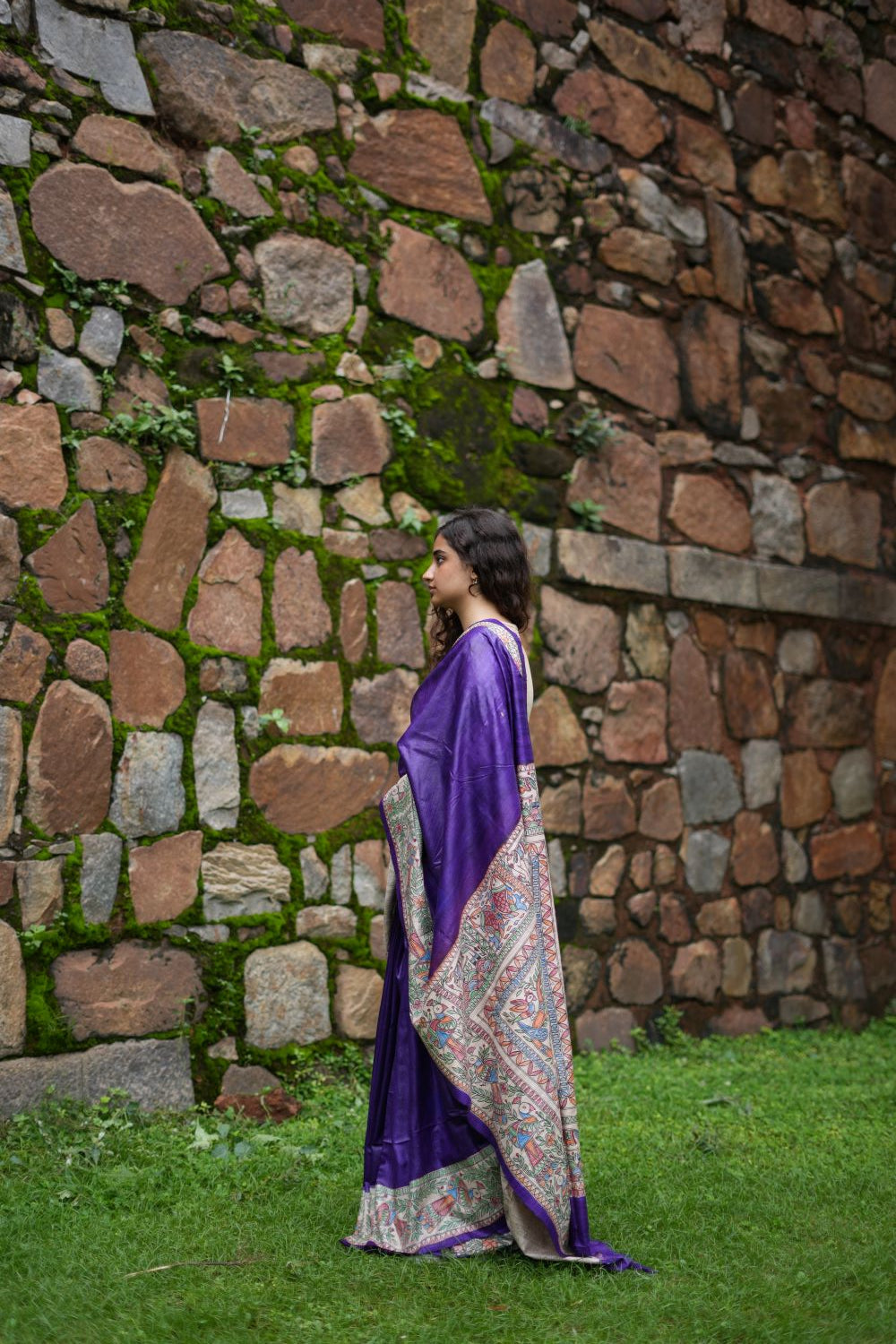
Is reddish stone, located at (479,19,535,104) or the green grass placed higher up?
reddish stone, located at (479,19,535,104)

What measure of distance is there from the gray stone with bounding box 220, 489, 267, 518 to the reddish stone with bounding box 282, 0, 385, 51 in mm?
1590

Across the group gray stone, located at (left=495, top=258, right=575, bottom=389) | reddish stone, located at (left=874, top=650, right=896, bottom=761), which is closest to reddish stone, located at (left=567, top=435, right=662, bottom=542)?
gray stone, located at (left=495, top=258, right=575, bottom=389)

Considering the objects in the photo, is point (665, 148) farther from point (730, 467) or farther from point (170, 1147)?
point (170, 1147)

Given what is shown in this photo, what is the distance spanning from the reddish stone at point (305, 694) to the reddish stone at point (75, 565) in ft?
1.92

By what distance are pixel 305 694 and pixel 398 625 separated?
0.44 m

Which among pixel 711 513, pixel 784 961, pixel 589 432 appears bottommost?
pixel 784 961

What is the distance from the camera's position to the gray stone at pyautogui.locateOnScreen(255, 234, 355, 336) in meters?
4.02

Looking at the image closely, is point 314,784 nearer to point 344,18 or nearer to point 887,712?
point 344,18

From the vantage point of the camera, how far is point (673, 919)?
494 cm

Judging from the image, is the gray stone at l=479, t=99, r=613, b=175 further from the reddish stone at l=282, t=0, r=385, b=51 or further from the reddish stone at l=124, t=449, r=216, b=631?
the reddish stone at l=124, t=449, r=216, b=631

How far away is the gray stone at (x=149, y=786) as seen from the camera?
11.8 feet

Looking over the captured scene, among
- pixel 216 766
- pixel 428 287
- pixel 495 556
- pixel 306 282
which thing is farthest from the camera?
pixel 428 287

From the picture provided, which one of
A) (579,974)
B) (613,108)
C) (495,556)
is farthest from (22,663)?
(613,108)

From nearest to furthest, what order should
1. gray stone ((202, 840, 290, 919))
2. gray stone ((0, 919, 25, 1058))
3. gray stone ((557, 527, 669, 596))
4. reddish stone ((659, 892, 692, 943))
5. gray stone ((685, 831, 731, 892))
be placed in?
gray stone ((0, 919, 25, 1058)), gray stone ((202, 840, 290, 919)), gray stone ((557, 527, 669, 596)), reddish stone ((659, 892, 692, 943)), gray stone ((685, 831, 731, 892))
